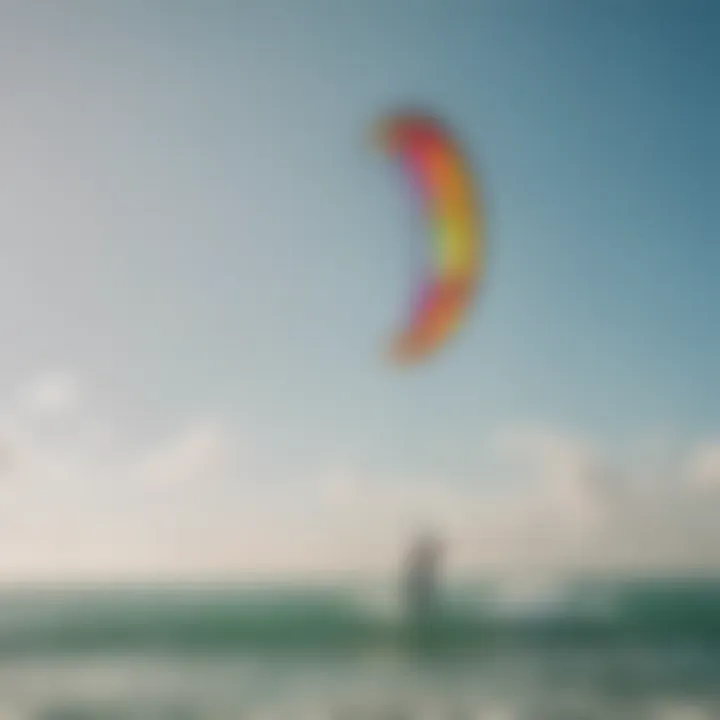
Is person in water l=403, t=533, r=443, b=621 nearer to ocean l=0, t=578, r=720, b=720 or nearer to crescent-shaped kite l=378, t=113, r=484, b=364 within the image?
ocean l=0, t=578, r=720, b=720

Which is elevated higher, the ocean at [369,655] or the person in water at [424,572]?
the person in water at [424,572]

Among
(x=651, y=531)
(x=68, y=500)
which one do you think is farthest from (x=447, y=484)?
(x=68, y=500)

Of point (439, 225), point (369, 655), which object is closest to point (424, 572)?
point (369, 655)

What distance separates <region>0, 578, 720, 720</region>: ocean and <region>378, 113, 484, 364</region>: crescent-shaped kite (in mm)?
505

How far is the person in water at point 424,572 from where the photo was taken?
218 cm

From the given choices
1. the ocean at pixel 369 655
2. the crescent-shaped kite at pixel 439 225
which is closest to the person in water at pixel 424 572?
the ocean at pixel 369 655

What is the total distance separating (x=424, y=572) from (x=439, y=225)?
0.67 meters

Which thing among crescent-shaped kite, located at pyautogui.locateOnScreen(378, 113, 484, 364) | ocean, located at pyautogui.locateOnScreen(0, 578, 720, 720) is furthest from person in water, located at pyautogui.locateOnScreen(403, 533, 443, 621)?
crescent-shaped kite, located at pyautogui.locateOnScreen(378, 113, 484, 364)

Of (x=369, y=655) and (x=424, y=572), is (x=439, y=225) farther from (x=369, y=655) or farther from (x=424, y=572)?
(x=369, y=655)

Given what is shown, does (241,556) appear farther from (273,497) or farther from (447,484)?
(447,484)

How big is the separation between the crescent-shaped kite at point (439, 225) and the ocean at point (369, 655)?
0.50 meters

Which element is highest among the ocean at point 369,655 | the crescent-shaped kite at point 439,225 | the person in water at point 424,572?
the crescent-shaped kite at point 439,225

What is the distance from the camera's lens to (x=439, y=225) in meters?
2.22

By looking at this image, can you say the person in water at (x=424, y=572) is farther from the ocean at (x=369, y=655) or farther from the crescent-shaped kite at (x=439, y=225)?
the crescent-shaped kite at (x=439, y=225)
